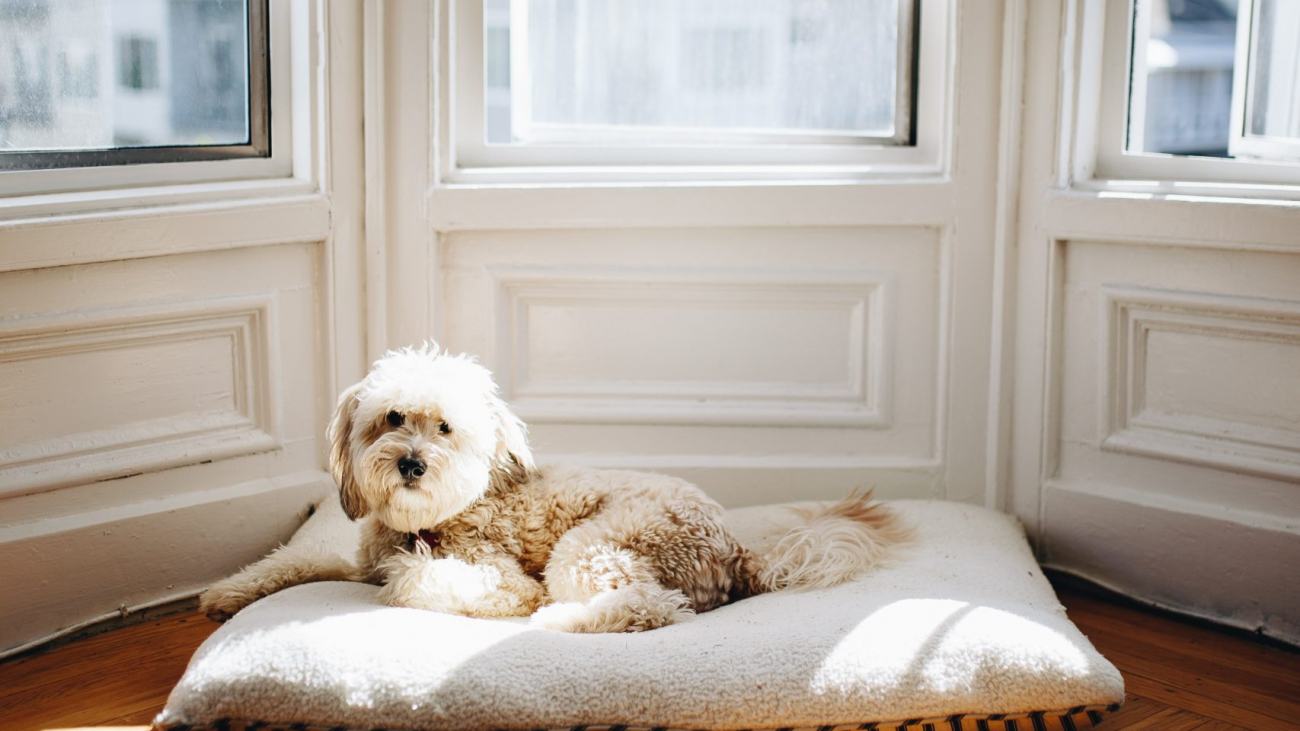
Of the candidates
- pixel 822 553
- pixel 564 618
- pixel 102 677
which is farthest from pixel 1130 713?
pixel 102 677

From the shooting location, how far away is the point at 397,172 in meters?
2.89

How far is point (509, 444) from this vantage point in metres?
2.23

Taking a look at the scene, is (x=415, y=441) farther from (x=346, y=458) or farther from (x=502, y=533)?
(x=502, y=533)

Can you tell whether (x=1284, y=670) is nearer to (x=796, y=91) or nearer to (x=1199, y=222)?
(x=1199, y=222)

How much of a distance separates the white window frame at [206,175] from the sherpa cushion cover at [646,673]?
95 centimetres

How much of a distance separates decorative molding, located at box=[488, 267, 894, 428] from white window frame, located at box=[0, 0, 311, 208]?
1.79ft

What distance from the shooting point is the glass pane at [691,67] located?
117 inches

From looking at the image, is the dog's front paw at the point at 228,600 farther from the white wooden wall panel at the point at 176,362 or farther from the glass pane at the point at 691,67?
the glass pane at the point at 691,67

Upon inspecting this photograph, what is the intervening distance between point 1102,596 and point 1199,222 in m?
0.86

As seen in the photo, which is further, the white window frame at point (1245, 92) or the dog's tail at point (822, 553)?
the white window frame at point (1245, 92)

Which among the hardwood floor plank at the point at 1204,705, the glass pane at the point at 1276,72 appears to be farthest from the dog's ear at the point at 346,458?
the glass pane at the point at 1276,72

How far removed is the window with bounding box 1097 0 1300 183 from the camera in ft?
8.57

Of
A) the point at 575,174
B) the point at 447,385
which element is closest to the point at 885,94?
the point at 575,174


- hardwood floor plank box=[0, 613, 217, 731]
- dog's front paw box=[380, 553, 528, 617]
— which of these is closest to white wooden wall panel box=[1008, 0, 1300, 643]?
dog's front paw box=[380, 553, 528, 617]
